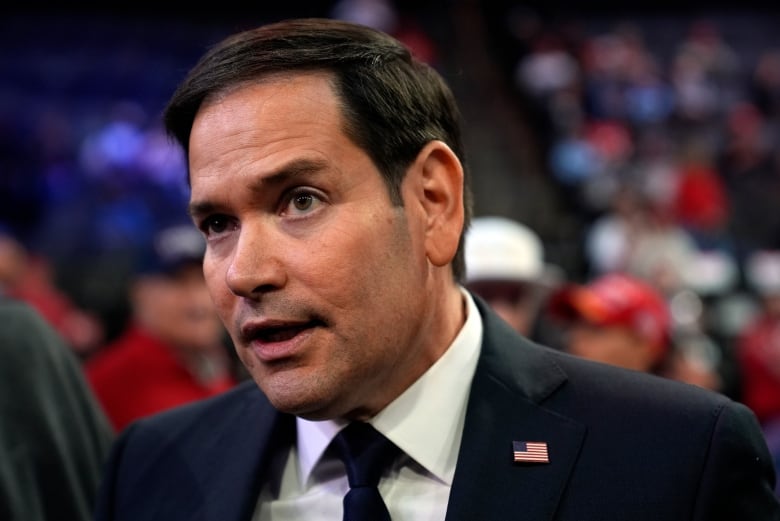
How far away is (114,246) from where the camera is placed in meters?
10.2

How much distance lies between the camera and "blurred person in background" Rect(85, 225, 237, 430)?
165 inches

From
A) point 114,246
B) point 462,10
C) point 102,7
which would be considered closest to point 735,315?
point 114,246

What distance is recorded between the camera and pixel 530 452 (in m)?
1.87

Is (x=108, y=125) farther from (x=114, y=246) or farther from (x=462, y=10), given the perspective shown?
(x=462, y=10)

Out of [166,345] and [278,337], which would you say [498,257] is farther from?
[278,337]

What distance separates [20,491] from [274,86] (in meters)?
1.04

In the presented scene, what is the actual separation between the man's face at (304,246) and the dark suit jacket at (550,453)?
250 mm

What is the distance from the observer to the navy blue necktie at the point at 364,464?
6.01ft

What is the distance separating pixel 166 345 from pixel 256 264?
2.84 meters

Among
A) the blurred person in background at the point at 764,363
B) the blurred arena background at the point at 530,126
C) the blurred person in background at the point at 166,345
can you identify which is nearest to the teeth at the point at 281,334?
the blurred person in background at the point at 166,345

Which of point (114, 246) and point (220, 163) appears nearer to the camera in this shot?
point (220, 163)

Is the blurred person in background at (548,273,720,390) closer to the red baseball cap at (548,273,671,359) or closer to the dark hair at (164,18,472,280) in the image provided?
the red baseball cap at (548,273,671,359)

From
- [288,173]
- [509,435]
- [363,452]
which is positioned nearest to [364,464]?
[363,452]

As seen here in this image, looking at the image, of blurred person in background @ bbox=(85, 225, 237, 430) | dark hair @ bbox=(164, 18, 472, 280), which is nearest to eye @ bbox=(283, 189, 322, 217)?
dark hair @ bbox=(164, 18, 472, 280)
